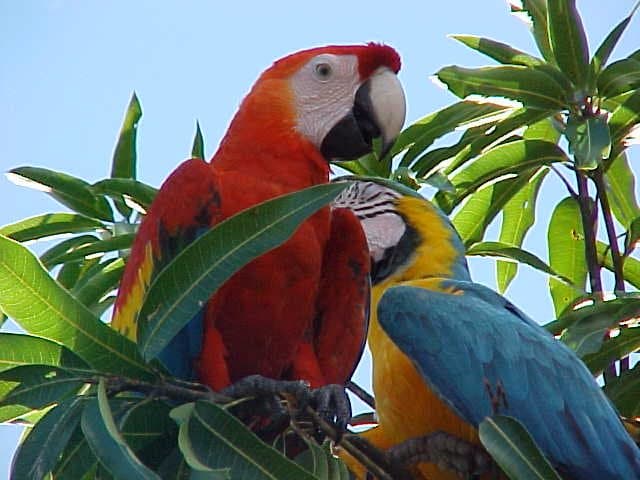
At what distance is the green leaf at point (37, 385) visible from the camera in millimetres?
1494

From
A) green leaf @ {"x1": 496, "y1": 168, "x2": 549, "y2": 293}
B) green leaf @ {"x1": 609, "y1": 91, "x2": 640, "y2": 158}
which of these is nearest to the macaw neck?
green leaf @ {"x1": 609, "y1": 91, "x2": 640, "y2": 158}

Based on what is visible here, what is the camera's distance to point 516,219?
129 inches

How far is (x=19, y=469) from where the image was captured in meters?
1.47

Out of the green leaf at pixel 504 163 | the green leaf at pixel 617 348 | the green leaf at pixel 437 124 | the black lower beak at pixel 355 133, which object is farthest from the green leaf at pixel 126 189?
the green leaf at pixel 617 348

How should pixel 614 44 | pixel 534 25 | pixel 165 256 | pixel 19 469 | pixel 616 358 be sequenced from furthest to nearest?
pixel 534 25
pixel 614 44
pixel 616 358
pixel 165 256
pixel 19 469

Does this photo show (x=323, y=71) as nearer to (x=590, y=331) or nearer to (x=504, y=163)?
(x=504, y=163)

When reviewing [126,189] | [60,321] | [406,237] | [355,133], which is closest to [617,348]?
[406,237]

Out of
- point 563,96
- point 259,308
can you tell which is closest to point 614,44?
point 563,96

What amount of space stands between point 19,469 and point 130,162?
1544 mm

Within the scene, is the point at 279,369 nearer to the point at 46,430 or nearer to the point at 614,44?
the point at 46,430

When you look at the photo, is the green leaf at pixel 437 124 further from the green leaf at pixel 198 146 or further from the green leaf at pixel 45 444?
the green leaf at pixel 45 444

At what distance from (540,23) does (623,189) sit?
1.57 ft

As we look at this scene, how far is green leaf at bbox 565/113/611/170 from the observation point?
2.55 meters

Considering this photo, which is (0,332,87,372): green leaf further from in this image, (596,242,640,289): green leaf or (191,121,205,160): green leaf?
(596,242,640,289): green leaf
